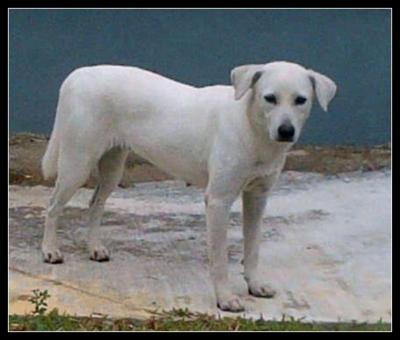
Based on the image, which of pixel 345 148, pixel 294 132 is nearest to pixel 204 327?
pixel 294 132

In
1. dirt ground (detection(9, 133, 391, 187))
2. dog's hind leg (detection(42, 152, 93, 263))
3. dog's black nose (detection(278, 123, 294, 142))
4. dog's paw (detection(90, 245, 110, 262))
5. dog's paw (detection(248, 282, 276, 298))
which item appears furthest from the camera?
dirt ground (detection(9, 133, 391, 187))

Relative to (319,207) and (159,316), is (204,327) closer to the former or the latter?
(159,316)

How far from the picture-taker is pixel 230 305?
18.9 feet

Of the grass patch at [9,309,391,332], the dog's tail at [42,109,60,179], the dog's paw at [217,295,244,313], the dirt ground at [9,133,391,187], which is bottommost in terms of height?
the dirt ground at [9,133,391,187]

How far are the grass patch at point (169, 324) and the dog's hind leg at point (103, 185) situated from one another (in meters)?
1.17

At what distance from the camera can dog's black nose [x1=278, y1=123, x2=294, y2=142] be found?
18.0ft

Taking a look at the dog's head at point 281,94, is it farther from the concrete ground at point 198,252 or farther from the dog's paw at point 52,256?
the dog's paw at point 52,256

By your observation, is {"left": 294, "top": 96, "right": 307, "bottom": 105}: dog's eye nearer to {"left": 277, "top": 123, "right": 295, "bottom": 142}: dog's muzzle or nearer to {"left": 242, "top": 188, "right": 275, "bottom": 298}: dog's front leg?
{"left": 277, "top": 123, "right": 295, "bottom": 142}: dog's muzzle

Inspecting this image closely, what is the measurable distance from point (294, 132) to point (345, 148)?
4.14 m

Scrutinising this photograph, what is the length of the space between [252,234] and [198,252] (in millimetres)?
858

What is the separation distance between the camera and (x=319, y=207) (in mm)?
8156

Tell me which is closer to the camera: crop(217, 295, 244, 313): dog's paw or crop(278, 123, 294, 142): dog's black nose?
crop(278, 123, 294, 142): dog's black nose

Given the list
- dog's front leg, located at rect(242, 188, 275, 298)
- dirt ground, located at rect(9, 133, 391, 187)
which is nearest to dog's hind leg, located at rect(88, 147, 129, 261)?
dog's front leg, located at rect(242, 188, 275, 298)

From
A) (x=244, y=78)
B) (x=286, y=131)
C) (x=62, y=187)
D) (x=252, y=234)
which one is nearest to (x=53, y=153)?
(x=62, y=187)
